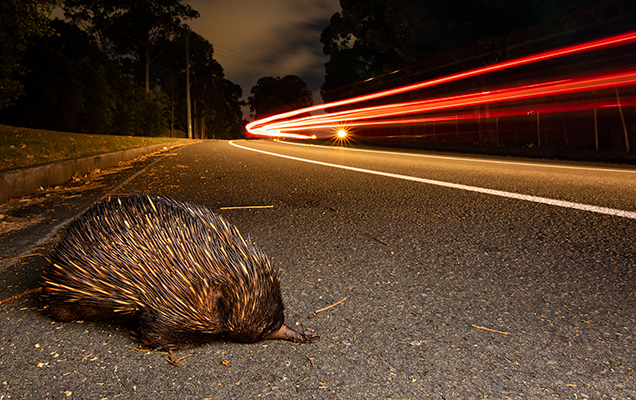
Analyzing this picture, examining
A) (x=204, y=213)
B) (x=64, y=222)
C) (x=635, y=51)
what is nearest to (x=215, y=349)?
(x=204, y=213)

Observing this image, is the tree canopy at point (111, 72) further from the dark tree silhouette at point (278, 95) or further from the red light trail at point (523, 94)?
the dark tree silhouette at point (278, 95)

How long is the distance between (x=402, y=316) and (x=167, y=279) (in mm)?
1256

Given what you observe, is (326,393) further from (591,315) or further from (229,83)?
(229,83)

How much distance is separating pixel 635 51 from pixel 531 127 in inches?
188

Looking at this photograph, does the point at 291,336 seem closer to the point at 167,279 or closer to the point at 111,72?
the point at 167,279

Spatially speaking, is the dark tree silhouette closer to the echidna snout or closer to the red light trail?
the red light trail

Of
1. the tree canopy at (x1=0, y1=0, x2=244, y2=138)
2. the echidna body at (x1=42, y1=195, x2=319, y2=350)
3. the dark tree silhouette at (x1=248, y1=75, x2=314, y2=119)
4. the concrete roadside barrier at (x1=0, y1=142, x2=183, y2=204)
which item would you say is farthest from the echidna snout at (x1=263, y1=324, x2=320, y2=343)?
the dark tree silhouette at (x1=248, y1=75, x2=314, y2=119)

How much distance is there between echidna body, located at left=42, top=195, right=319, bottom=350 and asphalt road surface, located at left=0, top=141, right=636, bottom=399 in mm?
95

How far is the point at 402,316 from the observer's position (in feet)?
7.48

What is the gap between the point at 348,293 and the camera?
2.58 metres

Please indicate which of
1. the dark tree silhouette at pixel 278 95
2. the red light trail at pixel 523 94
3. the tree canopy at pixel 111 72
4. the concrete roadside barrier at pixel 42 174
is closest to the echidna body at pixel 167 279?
the concrete roadside barrier at pixel 42 174

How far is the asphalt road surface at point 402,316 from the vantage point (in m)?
1.75

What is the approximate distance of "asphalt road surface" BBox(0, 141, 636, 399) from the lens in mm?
1745

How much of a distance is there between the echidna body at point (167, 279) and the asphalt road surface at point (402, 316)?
0.31 ft
